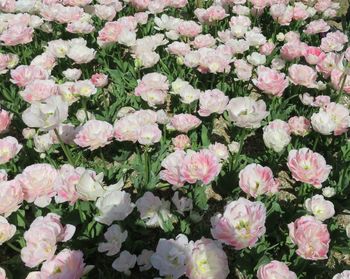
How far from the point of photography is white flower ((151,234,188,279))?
1711 millimetres

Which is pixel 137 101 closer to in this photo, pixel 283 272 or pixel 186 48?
pixel 186 48

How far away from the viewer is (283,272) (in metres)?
1.73

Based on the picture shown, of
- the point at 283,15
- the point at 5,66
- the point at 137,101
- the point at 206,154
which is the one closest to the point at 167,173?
the point at 206,154

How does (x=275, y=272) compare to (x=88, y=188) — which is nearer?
(x=275, y=272)

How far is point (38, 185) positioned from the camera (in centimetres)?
209

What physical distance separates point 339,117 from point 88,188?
1803 mm

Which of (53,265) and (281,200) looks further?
(281,200)

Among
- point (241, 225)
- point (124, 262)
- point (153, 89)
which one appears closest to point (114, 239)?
point (124, 262)

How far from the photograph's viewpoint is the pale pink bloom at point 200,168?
212 cm

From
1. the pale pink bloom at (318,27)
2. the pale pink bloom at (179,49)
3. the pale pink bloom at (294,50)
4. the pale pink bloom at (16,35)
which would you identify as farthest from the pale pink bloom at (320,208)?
the pale pink bloom at (16,35)

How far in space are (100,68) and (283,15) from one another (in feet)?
6.48

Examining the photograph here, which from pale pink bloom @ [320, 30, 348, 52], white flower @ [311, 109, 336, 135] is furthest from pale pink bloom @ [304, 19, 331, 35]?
white flower @ [311, 109, 336, 135]

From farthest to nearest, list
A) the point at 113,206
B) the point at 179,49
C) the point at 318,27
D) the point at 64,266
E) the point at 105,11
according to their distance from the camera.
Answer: the point at 105,11 → the point at 318,27 → the point at 179,49 → the point at 113,206 → the point at 64,266

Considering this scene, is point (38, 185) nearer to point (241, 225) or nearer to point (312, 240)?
point (241, 225)
